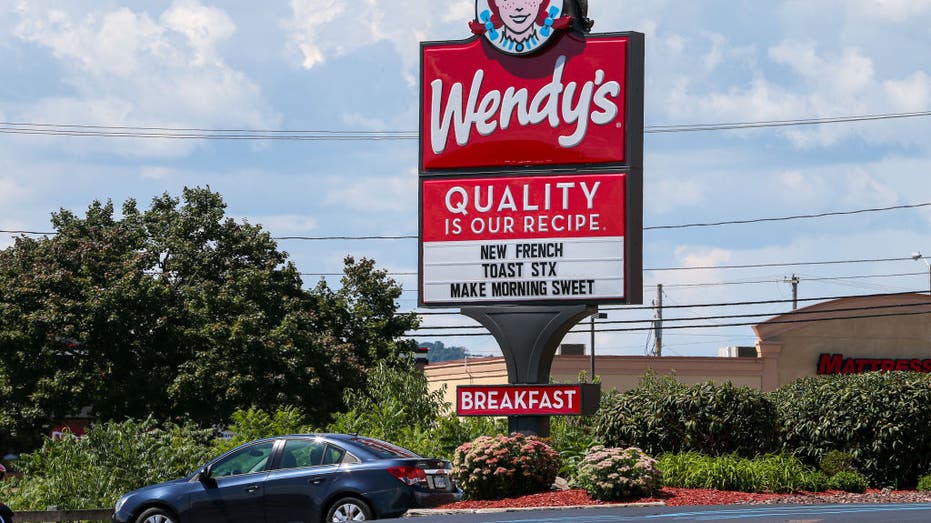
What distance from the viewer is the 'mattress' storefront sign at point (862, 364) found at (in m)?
57.3

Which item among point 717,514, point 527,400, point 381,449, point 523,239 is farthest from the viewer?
point 523,239

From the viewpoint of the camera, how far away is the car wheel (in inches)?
714

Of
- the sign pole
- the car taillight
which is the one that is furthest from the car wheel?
the sign pole

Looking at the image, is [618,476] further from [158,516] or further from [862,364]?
[862,364]

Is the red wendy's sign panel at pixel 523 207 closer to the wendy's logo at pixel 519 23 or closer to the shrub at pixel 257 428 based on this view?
the wendy's logo at pixel 519 23

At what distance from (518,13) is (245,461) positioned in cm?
981

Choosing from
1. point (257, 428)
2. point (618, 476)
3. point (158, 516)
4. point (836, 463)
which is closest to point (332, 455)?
point (158, 516)

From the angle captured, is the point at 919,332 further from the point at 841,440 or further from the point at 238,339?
the point at 841,440

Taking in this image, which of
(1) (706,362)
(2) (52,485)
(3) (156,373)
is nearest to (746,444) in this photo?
Result: (2) (52,485)

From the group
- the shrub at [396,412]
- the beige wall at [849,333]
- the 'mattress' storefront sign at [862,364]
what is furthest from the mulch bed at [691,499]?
the beige wall at [849,333]

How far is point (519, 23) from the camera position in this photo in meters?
24.0

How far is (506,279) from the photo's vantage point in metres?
23.5

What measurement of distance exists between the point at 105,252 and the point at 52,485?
59.8ft

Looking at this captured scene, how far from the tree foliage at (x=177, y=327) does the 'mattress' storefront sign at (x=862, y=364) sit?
67.1 ft
